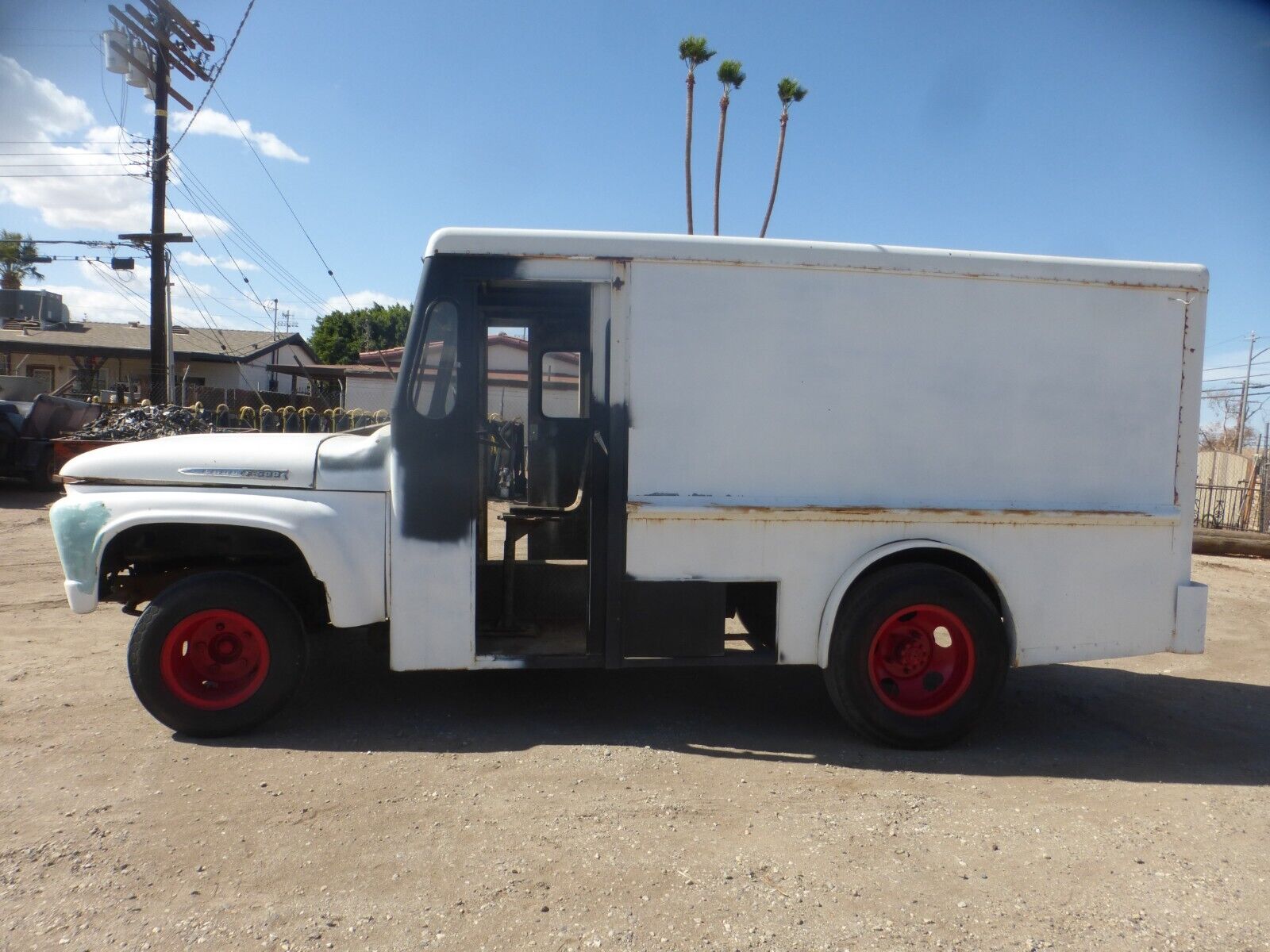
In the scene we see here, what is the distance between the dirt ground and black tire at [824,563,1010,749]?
0.14 m

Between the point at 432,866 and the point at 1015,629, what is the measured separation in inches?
124

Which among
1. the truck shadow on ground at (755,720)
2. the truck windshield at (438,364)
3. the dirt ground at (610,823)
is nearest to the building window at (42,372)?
the dirt ground at (610,823)

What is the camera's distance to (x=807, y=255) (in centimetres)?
434

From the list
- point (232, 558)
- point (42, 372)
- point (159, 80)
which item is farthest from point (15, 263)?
point (232, 558)

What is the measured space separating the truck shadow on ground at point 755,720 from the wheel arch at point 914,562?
22.9 inches

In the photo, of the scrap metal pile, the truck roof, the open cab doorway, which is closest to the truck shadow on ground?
the open cab doorway

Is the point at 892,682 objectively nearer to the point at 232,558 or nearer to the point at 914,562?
the point at 914,562

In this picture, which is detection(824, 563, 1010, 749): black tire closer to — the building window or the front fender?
the front fender

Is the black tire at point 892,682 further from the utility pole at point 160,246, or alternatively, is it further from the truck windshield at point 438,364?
the utility pole at point 160,246

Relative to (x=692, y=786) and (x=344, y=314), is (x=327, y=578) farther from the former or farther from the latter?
(x=344, y=314)

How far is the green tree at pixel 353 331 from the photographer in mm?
55438

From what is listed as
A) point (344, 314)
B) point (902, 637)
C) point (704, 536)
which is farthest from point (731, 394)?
point (344, 314)

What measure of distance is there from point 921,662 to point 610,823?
1961 millimetres

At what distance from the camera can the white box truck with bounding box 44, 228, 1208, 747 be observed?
428 cm
